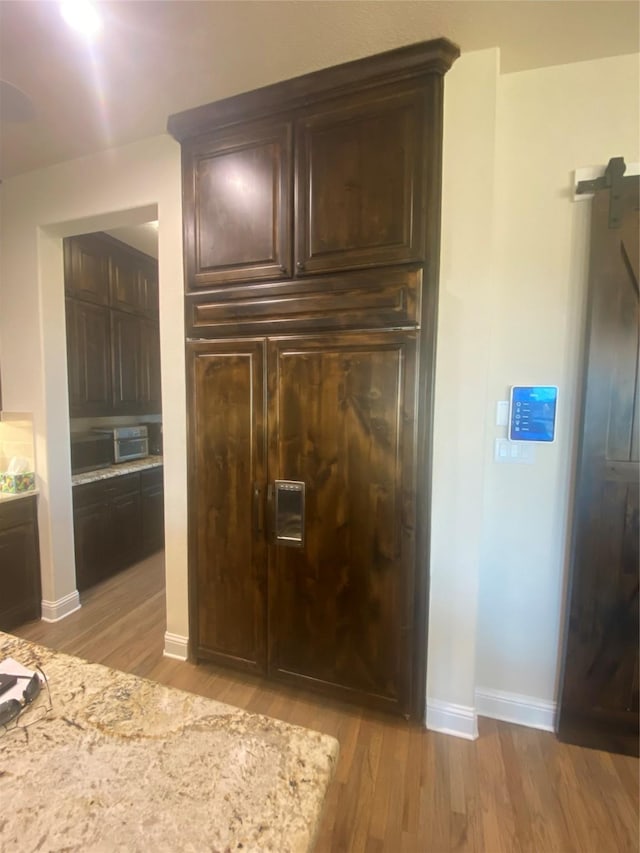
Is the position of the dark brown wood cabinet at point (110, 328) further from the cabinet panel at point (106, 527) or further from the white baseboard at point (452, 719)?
the white baseboard at point (452, 719)

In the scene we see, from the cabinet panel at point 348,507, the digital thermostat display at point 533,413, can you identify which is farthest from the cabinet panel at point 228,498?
the digital thermostat display at point 533,413

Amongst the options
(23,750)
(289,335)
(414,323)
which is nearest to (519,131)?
(414,323)

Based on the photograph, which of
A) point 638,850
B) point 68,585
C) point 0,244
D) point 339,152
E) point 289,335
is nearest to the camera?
point 638,850

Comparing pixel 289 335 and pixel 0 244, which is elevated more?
pixel 0 244

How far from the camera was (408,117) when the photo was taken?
1.55 metres

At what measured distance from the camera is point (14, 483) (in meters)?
2.50

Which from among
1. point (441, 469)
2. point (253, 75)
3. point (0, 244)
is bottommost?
point (441, 469)

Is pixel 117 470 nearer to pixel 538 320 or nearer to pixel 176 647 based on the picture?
pixel 176 647

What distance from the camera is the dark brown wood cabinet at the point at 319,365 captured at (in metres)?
1.59

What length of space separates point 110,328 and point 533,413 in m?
3.37

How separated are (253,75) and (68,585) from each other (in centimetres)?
329

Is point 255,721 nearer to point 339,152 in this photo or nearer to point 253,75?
point 339,152

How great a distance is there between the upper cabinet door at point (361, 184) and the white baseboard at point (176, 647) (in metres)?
2.16

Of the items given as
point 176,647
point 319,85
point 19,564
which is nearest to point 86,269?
point 19,564
